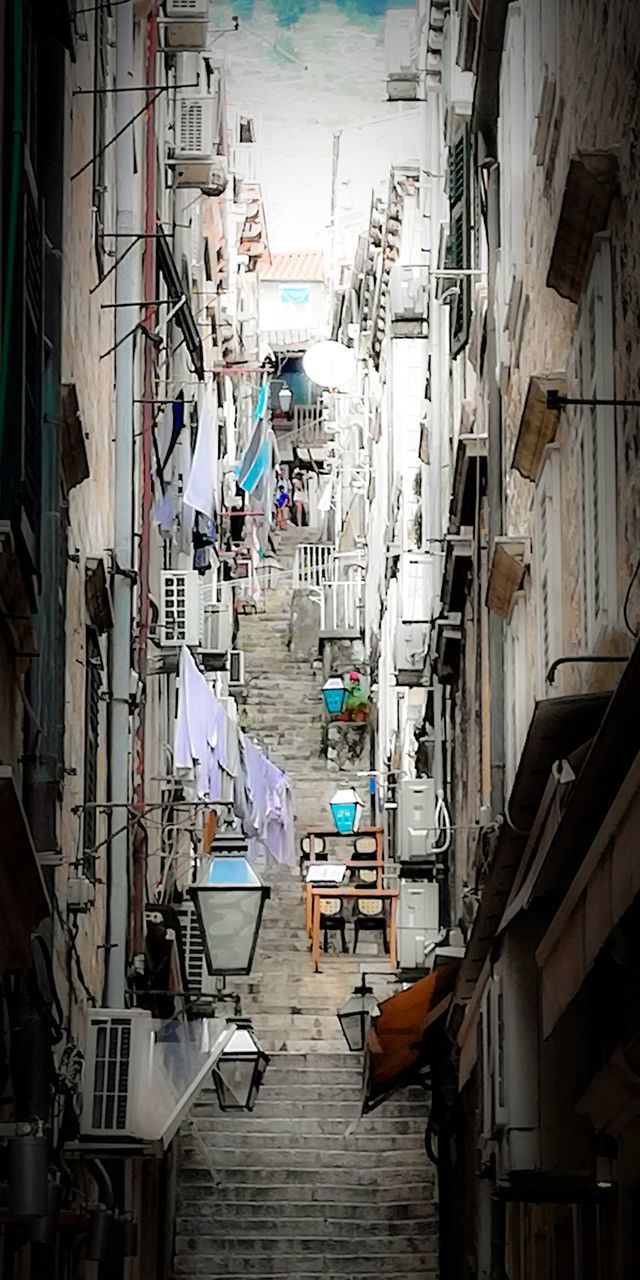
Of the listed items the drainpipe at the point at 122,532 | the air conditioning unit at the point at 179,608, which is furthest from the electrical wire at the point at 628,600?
the air conditioning unit at the point at 179,608

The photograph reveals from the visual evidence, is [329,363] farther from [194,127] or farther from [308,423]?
[308,423]

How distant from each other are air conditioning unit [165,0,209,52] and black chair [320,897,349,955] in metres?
12.8

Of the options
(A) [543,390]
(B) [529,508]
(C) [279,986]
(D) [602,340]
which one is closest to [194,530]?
(C) [279,986]

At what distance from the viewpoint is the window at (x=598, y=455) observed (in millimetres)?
8797

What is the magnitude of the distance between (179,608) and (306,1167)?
663 cm

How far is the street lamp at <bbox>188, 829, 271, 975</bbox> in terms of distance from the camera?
15.8 metres

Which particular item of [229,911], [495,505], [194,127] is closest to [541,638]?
[495,505]

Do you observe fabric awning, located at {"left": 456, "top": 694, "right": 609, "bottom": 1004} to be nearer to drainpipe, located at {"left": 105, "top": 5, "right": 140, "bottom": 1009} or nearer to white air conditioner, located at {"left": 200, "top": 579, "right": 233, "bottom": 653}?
drainpipe, located at {"left": 105, "top": 5, "right": 140, "bottom": 1009}

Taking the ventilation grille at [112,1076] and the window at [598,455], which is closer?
the window at [598,455]

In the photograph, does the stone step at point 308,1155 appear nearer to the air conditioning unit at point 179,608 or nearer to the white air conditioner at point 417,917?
the white air conditioner at point 417,917

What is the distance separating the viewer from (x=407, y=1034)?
739 inches

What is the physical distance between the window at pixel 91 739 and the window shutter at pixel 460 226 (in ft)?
16.4

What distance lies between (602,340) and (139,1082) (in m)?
7.43

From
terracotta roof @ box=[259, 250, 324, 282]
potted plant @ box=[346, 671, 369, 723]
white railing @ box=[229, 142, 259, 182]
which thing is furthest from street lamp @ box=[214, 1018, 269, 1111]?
terracotta roof @ box=[259, 250, 324, 282]
